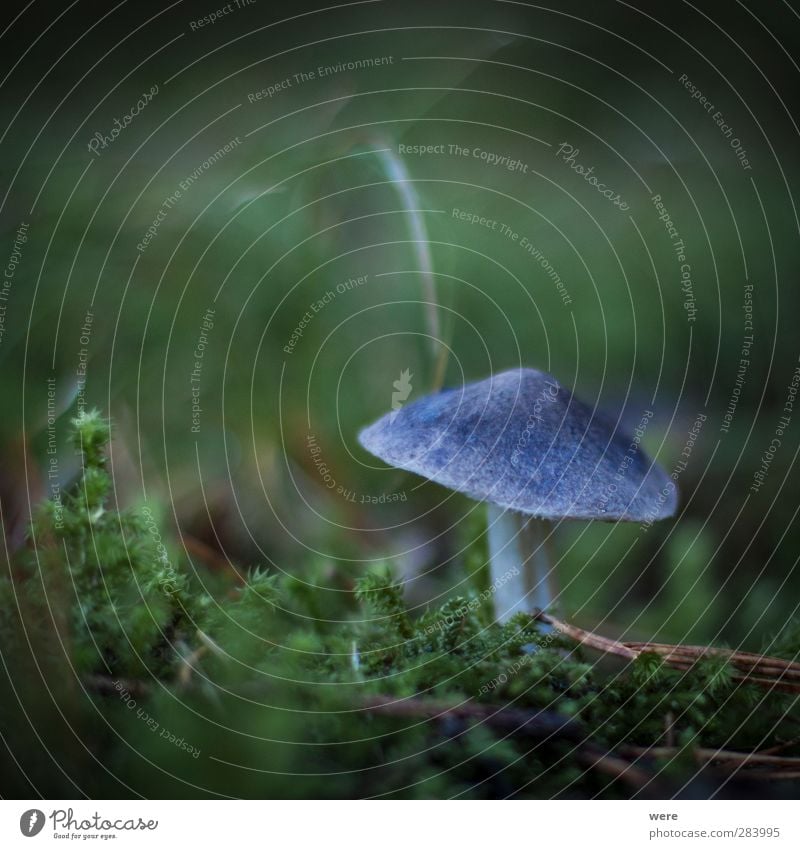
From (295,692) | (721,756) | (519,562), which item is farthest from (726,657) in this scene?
(295,692)

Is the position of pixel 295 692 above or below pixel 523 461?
below

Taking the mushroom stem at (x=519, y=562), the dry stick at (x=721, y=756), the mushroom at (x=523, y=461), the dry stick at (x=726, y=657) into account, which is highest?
the mushroom at (x=523, y=461)

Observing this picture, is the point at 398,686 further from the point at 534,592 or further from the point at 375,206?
the point at 375,206

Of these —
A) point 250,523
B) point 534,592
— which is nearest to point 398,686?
point 534,592

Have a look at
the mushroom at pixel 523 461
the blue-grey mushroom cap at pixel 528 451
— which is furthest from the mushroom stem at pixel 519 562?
the blue-grey mushroom cap at pixel 528 451

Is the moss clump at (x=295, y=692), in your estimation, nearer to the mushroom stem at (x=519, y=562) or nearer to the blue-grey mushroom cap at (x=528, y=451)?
the mushroom stem at (x=519, y=562)

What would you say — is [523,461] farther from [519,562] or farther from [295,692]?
[295,692]
